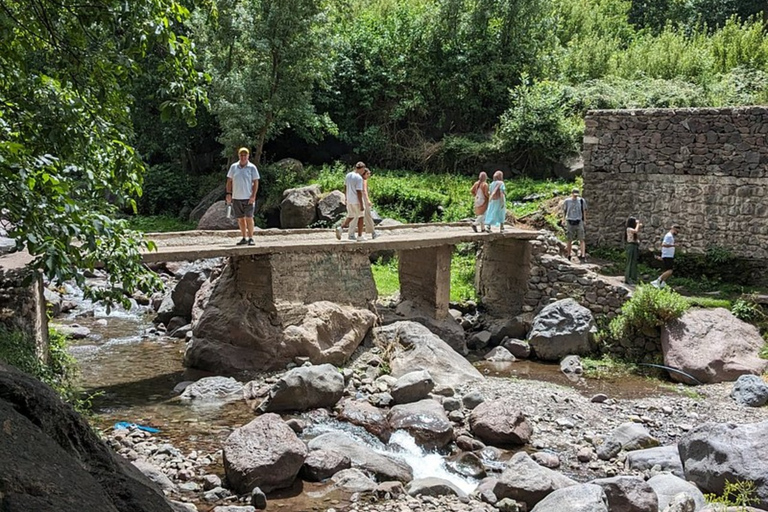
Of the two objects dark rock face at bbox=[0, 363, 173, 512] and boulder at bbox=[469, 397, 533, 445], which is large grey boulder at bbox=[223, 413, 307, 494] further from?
dark rock face at bbox=[0, 363, 173, 512]

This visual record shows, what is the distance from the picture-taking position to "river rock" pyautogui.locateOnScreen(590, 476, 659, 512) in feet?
27.1

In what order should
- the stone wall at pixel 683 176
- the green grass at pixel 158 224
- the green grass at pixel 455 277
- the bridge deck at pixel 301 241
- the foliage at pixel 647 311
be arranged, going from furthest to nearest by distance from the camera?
the green grass at pixel 158 224 < the green grass at pixel 455 277 < the stone wall at pixel 683 176 < the foliage at pixel 647 311 < the bridge deck at pixel 301 241

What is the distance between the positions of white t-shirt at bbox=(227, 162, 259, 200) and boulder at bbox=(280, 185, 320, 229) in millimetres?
9800

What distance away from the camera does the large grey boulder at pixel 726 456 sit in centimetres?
866

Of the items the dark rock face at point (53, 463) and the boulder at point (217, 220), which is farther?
the boulder at point (217, 220)

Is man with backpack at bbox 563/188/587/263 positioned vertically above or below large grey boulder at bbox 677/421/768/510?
above

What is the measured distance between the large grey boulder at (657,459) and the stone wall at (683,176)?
813 centimetres

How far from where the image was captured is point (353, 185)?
1444 cm

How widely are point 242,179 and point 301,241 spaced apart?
1938mm

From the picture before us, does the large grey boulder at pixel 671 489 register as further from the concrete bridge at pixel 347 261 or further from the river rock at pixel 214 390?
the concrete bridge at pixel 347 261

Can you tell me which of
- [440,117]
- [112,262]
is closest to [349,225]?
[112,262]

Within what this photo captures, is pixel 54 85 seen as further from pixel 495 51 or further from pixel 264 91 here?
pixel 495 51

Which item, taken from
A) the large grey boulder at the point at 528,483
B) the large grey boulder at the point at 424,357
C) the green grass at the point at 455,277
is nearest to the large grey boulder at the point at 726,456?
the large grey boulder at the point at 528,483

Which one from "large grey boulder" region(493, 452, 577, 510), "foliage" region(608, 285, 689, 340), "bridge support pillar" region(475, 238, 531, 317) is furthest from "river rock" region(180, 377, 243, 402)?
"foliage" region(608, 285, 689, 340)
